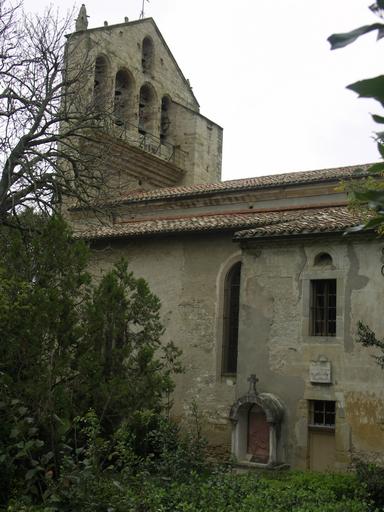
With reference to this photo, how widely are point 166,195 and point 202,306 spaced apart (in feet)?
17.9

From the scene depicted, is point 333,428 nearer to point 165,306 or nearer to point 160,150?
point 165,306

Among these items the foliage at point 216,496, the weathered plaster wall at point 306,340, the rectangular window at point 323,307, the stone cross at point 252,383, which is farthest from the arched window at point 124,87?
the foliage at point 216,496

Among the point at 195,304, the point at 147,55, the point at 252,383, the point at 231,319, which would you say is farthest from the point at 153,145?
the point at 252,383

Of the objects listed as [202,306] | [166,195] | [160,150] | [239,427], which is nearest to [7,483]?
[239,427]

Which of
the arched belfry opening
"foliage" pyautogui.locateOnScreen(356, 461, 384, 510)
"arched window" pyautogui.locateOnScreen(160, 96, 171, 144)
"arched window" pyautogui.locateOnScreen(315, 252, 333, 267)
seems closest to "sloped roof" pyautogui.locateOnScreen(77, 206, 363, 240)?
"arched window" pyautogui.locateOnScreen(315, 252, 333, 267)

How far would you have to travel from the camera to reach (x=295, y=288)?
1548 cm

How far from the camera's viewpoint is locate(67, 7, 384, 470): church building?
1438 cm

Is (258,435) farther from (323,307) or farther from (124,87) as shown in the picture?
(124,87)

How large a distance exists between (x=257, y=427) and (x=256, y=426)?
4cm

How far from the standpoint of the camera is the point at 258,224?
56.1ft

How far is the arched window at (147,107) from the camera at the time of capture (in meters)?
27.9

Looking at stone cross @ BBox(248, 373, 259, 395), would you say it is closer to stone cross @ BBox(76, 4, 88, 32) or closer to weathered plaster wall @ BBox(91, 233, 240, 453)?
weathered plaster wall @ BBox(91, 233, 240, 453)

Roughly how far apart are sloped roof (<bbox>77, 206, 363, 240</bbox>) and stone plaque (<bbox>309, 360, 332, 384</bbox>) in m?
2.68

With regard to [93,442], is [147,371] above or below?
above
